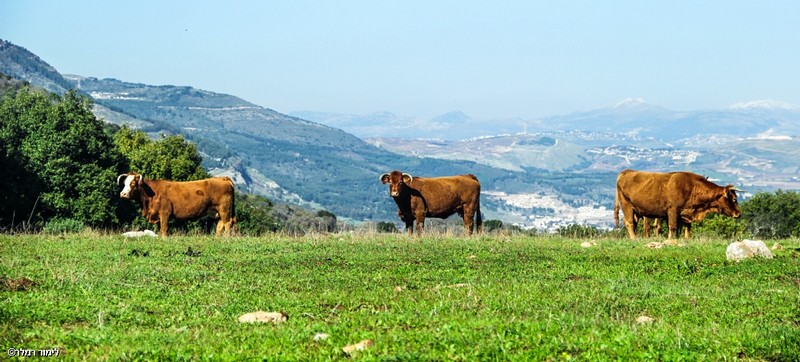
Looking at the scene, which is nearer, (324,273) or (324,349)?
(324,349)

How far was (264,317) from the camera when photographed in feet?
39.9

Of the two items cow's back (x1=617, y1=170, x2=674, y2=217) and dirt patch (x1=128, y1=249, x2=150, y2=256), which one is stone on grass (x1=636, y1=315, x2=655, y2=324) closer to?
dirt patch (x1=128, y1=249, x2=150, y2=256)

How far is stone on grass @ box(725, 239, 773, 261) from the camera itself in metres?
19.9

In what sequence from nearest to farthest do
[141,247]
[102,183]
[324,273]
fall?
1. [324,273]
2. [141,247]
3. [102,183]

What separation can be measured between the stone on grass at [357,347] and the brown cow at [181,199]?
19092mm

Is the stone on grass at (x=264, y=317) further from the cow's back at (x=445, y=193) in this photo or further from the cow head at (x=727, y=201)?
the cow head at (x=727, y=201)

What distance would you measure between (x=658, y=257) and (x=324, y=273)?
7.85 meters

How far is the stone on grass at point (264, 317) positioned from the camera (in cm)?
1204

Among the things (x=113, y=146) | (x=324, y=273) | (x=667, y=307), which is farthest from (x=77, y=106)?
(x=667, y=307)

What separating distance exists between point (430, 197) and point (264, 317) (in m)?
19.3

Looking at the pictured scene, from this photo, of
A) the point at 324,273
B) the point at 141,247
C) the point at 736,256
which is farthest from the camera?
the point at 141,247

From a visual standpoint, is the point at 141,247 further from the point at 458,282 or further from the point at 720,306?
the point at 720,306

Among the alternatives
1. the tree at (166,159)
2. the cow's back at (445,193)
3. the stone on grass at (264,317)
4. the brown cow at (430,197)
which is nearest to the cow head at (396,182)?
the brown cow at (430,197)

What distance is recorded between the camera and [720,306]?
1346cm
